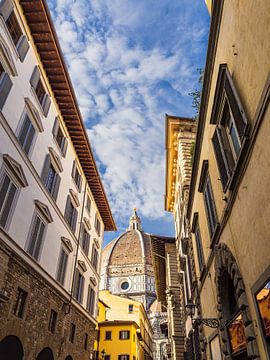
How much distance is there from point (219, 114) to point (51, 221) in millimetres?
10776

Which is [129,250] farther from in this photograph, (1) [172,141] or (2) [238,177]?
(2) [238,177]

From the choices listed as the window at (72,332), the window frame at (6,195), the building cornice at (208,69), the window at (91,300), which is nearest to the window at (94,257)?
the window at (91,300)

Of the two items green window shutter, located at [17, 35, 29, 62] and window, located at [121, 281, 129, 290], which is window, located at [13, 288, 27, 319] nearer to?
green window shutter, located at [17, 35, 29, 62]

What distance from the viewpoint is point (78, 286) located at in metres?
19.8

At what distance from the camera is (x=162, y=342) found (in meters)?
85.8

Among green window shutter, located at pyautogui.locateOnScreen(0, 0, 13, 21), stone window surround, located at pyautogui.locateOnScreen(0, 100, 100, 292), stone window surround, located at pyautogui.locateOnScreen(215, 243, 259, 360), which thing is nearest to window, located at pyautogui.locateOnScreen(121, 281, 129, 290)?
stone window surround, located at pyautogui.locateOnScreen(0, 100, 100, 292)

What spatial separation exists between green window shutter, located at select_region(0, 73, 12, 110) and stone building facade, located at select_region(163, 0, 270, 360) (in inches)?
287

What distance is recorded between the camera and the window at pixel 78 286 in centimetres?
1919

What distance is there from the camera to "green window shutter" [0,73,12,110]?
11188 mm

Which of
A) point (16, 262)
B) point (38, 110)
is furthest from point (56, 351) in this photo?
point (38, 110)

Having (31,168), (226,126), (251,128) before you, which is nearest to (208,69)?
(226,126)

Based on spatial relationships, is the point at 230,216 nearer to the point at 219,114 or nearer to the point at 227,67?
the point at 219,114

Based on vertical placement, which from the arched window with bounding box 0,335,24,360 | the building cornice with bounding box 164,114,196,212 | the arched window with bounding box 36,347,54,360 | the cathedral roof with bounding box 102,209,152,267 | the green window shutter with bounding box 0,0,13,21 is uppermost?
the cathedral roof with bounding box 102,209,152,267

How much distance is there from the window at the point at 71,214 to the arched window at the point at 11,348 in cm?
758
